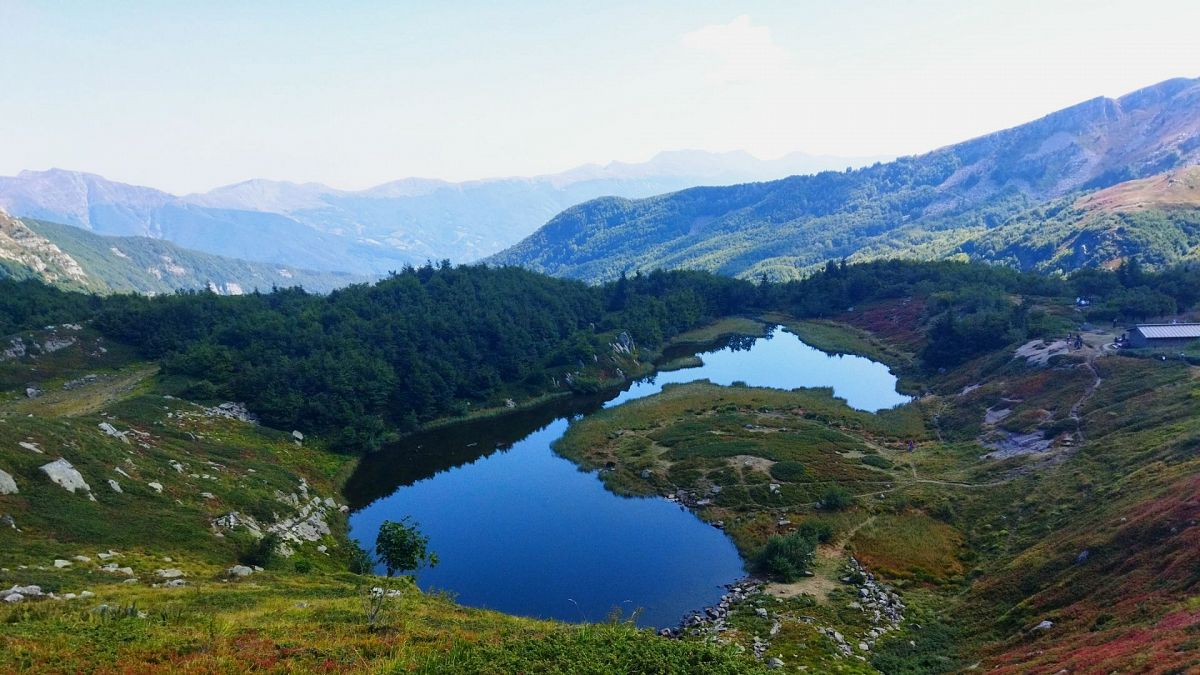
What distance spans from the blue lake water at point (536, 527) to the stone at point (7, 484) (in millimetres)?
24969

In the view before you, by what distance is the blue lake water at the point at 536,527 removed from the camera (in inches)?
1827

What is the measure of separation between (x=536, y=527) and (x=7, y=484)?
3721 cm

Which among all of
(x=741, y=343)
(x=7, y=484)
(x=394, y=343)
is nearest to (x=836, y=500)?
(x=7, y=484)

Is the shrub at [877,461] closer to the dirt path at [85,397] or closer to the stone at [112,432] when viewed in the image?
the stone at [112,432]

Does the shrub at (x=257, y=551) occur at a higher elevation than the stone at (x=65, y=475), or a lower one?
lower

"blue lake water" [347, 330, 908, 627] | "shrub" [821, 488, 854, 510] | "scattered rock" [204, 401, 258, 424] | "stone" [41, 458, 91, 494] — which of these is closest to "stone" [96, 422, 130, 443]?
"stone" [41, 458, 91, 494]

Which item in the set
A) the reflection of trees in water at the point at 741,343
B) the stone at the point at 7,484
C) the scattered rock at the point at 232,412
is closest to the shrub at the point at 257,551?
the stone at the point at 7,484

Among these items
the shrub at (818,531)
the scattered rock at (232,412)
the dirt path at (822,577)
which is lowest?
the dirt path at (822,577)

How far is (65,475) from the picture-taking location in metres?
42.8

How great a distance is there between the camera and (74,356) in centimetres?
9331

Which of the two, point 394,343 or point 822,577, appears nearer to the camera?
point 822,577

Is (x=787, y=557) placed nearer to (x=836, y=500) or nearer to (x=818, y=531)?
(x=818, y=531)

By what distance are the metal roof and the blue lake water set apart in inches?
1205

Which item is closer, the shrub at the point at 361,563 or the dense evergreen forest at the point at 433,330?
the shrub at the point at 361,563
